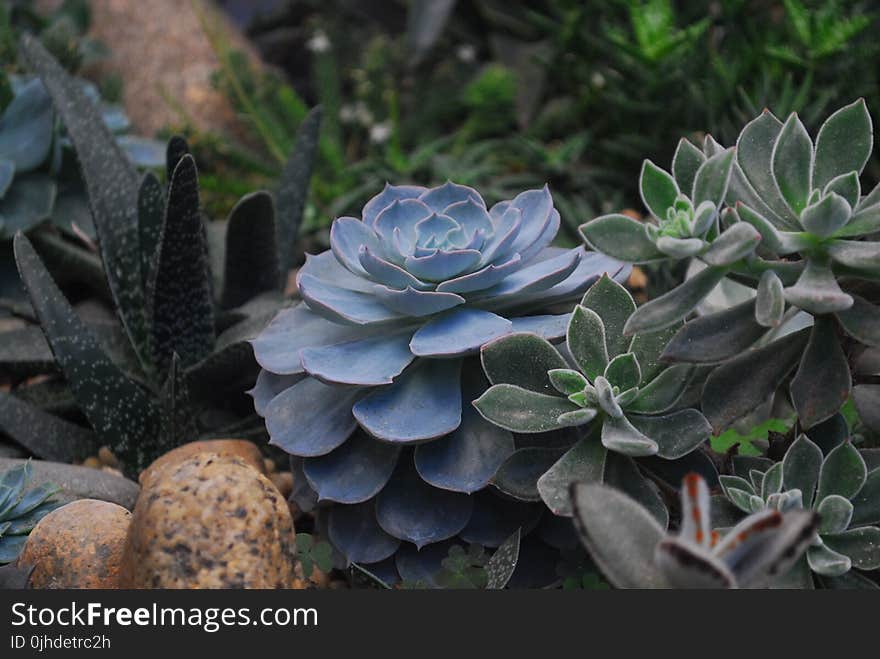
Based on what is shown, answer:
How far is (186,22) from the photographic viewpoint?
2.61 metres

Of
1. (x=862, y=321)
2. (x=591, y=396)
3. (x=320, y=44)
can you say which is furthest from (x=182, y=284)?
(x=320, y=44)

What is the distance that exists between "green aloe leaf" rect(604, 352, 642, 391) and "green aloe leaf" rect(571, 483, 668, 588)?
0.22 m

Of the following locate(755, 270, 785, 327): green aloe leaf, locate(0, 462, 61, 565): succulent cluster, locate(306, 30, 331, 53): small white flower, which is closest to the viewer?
locate(755, 270, 785, 327): green aloe leaf

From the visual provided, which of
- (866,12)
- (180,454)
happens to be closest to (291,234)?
(180,454)

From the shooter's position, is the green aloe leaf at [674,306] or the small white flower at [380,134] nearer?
the green aloe leaf at [674,306]

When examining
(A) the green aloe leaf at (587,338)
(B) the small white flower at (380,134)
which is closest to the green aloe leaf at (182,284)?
(A) the green aloe leaf at (587,338)

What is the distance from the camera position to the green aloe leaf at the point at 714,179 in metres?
0.81

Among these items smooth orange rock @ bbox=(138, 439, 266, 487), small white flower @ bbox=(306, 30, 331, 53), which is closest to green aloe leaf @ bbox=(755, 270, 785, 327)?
smooth orange rock @ bbox=(138, 439, 266, 487)

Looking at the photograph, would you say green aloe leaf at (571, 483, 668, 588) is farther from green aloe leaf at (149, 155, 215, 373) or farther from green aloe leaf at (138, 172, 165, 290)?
green aloe leaf at (138, 172, 165, 290)

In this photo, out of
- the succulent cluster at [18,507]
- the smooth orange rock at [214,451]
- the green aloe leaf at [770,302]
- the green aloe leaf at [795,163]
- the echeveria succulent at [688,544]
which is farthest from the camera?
the smooth orange rock at [214,451]

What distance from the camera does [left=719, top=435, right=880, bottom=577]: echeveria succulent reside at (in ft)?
2.67

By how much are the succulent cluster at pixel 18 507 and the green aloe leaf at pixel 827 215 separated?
84 centimetres

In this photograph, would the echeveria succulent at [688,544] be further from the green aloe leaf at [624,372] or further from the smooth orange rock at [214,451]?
the smooth orange rock at [214,451]

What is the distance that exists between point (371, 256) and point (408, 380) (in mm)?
144
